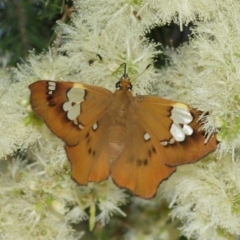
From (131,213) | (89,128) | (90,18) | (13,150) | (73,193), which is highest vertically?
(90,18)

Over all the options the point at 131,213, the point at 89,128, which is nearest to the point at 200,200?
the point at 89,128

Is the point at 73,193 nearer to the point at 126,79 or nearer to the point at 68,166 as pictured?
the point at 68,166

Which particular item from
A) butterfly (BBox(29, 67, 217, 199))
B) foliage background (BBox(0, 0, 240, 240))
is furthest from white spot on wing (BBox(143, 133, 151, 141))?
foliage background (BBox(0, 0, 240, 240))

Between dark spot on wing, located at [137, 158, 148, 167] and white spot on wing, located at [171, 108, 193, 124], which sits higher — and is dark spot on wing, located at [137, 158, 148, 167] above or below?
below

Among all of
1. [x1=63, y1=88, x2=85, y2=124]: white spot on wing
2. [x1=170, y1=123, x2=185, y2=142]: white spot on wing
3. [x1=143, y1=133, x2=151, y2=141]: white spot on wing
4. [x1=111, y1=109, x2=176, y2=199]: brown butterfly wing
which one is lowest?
[x1=111, y1=109, x2=176, y2=199]: brown butterfly wing

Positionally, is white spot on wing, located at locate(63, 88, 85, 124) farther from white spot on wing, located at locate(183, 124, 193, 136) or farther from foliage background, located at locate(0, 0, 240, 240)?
white spot on wing, located at locate(183, 124, 193, 136)

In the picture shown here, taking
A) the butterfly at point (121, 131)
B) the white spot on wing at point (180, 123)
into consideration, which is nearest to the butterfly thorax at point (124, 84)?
the butterfly at point (121, 131)

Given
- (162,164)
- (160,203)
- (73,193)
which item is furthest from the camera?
(160,203)

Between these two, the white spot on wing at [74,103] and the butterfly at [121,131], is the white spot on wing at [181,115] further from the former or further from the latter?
the white spot on wing at [74,103]
